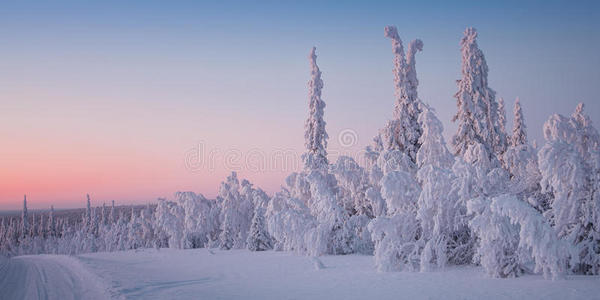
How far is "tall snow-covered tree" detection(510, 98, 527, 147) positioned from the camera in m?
39.1

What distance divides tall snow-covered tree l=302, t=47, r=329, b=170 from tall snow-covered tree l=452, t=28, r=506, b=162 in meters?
10.9

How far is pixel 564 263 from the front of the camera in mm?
12172

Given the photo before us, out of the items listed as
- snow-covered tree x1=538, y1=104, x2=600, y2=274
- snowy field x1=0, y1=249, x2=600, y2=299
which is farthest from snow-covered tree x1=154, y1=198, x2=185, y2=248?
snow-covered tree x1=538, y1=104, x2=600, y2=274

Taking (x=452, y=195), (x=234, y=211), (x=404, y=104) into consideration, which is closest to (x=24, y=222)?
(x=234, y=211)

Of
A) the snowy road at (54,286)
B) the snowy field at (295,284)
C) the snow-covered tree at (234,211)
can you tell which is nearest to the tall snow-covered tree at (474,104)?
the snowy field at (295,284)

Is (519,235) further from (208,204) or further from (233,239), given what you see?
(208,204)

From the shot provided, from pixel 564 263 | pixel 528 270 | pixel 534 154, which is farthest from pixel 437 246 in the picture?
pixel 534 154

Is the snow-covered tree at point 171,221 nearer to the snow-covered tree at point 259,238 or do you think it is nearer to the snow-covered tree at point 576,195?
the snow-covered tree at point 259,238

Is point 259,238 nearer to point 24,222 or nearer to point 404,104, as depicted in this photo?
point 404,104

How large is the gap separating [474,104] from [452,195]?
12027mm

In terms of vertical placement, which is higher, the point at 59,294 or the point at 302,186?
the point at 302,186

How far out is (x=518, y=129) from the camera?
129ft

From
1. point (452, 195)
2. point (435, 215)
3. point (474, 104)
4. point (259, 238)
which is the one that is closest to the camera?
point (452, 195)

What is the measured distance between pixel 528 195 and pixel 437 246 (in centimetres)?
493
